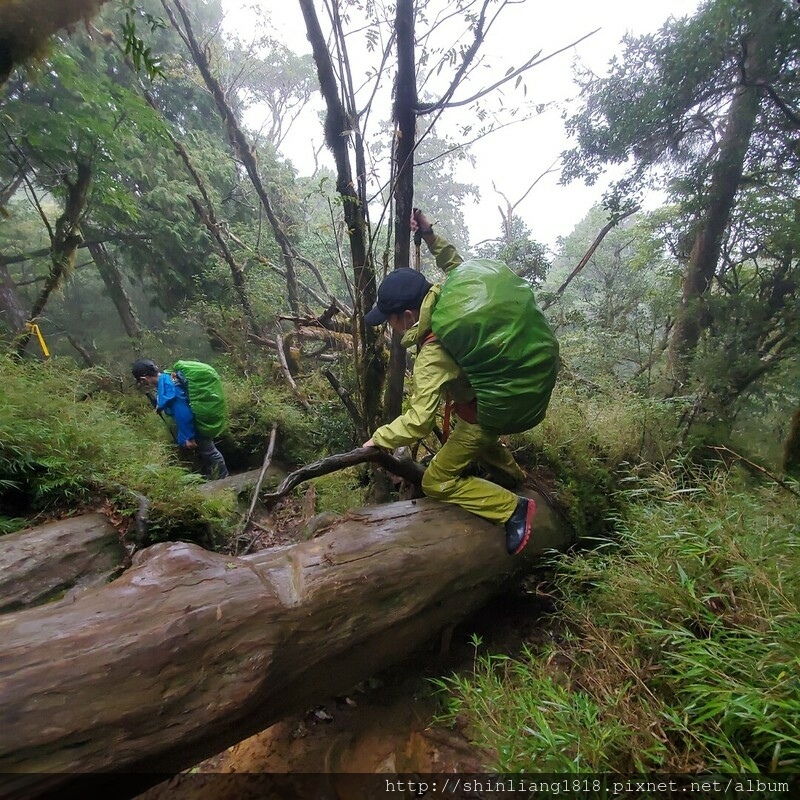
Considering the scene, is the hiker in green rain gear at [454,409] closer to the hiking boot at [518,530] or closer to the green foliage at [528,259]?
the hiking boot at [518,530]

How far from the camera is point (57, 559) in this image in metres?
2.72

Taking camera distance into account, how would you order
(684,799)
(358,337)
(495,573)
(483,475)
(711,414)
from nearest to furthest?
(684,799) → (495,573) → (483,475) → (358,337) → (711,414)

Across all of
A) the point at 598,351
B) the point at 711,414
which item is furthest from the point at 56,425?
the point at 598,351

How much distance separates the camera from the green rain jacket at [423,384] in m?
2.64

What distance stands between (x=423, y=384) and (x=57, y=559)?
2728 millimetres

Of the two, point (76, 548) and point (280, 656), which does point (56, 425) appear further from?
point (280, 656)

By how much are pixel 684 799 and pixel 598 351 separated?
7.69 meters

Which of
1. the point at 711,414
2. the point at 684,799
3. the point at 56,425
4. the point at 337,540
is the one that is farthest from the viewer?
the point at 711,414

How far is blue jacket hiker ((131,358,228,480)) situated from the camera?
534 centimetres

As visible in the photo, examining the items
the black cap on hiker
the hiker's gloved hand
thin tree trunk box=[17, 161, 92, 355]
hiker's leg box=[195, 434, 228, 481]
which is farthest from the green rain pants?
thin tree trunk box=[17, 161, 92, 355]

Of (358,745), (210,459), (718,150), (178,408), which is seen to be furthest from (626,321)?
(358,745)

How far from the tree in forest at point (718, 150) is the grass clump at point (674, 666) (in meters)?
4.35

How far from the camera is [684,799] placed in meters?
1.58

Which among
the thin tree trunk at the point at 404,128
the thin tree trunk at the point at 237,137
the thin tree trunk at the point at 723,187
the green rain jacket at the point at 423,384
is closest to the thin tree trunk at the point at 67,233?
the thin tree trunk at the point at 237,137
